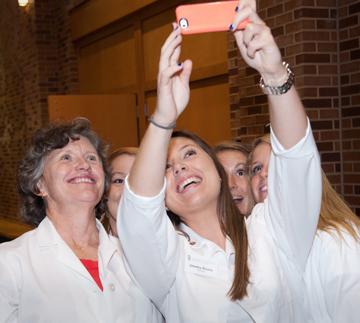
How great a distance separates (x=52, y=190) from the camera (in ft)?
7.00

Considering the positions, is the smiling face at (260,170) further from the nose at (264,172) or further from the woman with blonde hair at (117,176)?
the woman with blonde hair at (117,176)

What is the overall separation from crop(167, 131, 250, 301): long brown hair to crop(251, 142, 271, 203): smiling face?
259mm

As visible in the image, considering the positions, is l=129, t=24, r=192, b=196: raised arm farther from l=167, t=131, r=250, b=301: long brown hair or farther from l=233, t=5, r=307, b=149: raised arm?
l=167, t=131, r=250, b=301: long brown hair

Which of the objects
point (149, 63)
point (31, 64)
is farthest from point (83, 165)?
point (31, 64)

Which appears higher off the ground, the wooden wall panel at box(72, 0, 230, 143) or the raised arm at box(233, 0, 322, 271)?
the wooden wall panel at box(72, 0, 230, 143)

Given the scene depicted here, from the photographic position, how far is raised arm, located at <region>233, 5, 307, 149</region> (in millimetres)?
1390

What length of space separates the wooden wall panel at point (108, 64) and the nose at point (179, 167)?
14.4ft

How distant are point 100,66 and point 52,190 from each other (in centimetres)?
507

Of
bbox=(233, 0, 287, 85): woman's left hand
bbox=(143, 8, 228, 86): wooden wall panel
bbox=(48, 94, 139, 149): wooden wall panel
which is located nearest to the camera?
bbox=(233, 0, 287, 85): woman's left hand

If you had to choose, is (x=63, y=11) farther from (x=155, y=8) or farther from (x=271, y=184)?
(x=271, y=184)

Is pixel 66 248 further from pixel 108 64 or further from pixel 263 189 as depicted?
pixel 108 64

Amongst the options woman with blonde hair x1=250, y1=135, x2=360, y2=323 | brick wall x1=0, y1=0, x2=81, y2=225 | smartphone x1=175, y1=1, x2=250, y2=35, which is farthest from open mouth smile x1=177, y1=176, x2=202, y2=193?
brick wall x1=0, y1=0, x2=81, y2=225

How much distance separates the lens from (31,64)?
7781 mm

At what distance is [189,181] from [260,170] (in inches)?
22.0
